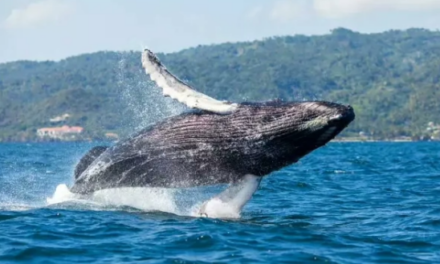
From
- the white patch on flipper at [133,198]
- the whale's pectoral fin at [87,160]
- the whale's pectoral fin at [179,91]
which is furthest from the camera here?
the whale's pectoral fin at [87,160]

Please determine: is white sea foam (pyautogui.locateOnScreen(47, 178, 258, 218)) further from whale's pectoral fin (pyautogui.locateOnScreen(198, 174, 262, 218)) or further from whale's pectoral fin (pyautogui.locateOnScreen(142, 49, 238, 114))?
whale's pectoral fin (pyautogui.locateOnScreen(142, 49, 238, 114))

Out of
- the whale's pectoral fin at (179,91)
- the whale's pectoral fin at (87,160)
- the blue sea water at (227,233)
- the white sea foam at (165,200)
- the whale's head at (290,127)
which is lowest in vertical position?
the blue sea water at (227,233)

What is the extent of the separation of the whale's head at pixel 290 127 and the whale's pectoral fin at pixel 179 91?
1.21 feet

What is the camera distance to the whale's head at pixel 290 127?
1230 cm

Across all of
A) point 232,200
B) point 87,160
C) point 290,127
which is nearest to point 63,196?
point 87,160

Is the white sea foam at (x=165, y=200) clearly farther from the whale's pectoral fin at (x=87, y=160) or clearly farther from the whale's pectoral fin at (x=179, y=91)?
the whale's pectoral fin at (x=179, y=91)

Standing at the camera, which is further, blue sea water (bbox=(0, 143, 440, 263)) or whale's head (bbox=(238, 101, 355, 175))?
whale's head (bbox=(238, 101, 355, 175))

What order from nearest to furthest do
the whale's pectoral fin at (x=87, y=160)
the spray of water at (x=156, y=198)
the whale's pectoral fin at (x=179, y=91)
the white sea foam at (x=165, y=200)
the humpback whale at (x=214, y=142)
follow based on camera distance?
1. the humpback whale at (x=214, y=142)
2. the whale's pectoral fin at (x=179, y=91)
3. the white sea foam at (x=165, y=200)
4. the spray of water at (x=156, y=198)
5. the whale's pectoral fin at (x=87, y=160)

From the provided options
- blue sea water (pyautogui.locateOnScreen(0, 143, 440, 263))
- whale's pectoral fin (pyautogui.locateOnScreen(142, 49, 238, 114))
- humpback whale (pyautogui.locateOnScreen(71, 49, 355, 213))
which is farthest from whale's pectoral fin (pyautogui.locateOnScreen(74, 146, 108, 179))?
whale's pectoral fin (pyautogui.locateOnScreen(142, 49, 238, 114))

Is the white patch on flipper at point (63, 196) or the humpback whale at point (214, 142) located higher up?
the humpback whale at point (214, 142)

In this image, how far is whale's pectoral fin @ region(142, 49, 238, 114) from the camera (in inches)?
504

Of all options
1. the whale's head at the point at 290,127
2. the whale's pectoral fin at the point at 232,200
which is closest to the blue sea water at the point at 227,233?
the whale's pectoral fin at the point at 232,200

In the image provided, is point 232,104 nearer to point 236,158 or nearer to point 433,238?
point 236,158

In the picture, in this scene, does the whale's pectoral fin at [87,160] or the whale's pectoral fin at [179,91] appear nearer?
the whale's pectoral fin at [179,91]
